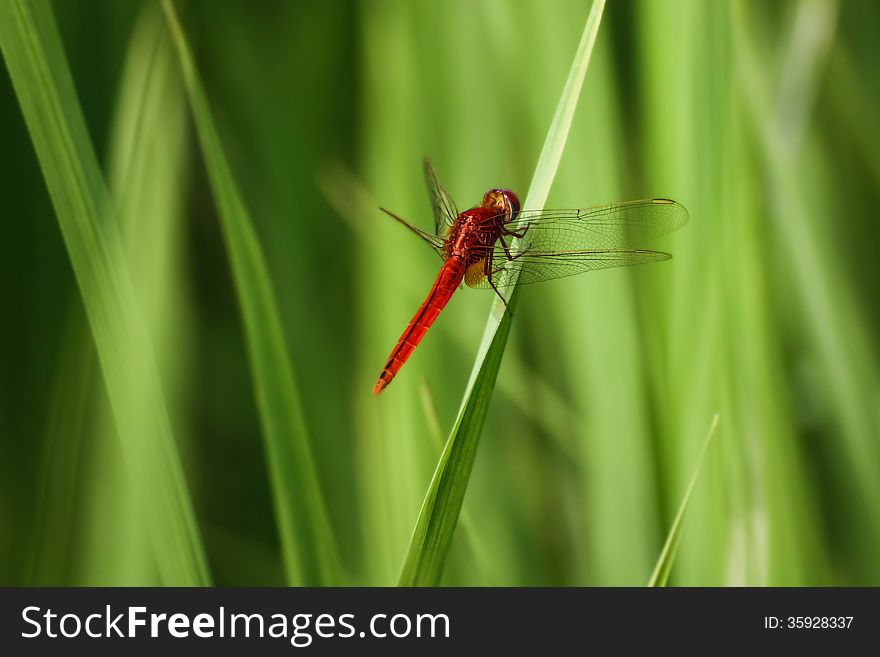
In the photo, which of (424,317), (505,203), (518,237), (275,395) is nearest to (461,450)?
(275,395)

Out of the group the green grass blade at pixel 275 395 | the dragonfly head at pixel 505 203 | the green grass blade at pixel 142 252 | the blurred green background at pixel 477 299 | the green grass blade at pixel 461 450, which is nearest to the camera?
the green grass blade at pixel 461 450

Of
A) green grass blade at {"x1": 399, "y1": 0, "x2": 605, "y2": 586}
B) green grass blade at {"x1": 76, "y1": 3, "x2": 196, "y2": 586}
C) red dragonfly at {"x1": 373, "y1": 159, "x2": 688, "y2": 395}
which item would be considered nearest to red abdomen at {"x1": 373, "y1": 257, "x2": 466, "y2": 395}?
red dragonfly at {"x1": 373, "y1": 159, "x2": 688, "y2": 395}

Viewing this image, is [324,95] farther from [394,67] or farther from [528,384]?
[528,384]

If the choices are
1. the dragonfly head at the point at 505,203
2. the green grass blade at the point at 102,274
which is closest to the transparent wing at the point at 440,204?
the dragonfly head at the point at 505,203

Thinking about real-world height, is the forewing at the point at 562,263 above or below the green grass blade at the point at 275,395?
above

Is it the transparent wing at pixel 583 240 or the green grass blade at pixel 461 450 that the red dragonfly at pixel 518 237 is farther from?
the green grass blade at pixel 461 450

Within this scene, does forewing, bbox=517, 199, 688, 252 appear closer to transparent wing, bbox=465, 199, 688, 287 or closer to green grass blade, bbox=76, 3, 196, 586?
transparent wing, bbox=465, 199, 688, 287
